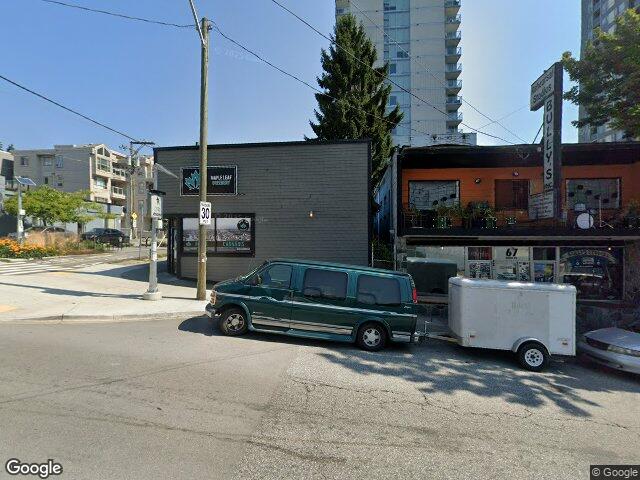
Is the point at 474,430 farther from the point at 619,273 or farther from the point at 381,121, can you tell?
the point at 381,121

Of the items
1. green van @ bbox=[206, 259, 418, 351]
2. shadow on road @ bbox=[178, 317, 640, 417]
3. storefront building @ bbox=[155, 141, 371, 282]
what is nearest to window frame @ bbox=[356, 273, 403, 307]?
green van @ bbox=[206, 259, 418, 351]

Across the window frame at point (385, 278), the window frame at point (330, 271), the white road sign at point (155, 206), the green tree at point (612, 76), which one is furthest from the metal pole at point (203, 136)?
the green tree at point (612, 76)

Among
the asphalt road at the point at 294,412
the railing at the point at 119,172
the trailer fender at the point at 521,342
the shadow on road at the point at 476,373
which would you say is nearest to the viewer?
the asphalt road at the point at 294,412

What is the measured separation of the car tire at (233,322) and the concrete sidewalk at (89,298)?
2128 millimetres

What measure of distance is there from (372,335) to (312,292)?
4.82ft

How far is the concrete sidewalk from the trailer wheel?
740 cm

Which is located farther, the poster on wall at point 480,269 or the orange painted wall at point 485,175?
the orange painted wall at point 485,175

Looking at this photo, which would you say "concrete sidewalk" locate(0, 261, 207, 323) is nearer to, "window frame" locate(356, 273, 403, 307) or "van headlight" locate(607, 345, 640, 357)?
"window frame" locate(356, 273, 403, 307)

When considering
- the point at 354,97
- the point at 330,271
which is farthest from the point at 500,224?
the point at 354,97

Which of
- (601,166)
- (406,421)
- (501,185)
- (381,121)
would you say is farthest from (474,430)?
(381,121)

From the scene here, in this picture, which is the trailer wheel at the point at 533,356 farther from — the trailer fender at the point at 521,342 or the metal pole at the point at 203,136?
the metal pole at the point at 203,136

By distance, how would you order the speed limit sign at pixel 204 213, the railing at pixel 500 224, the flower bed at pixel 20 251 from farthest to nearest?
the flower bed at pixel 20 251
the railing at pixel 500 224
the speed limit sign at pixel 204 213

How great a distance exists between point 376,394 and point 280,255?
31.3 ft

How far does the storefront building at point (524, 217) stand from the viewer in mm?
11578
